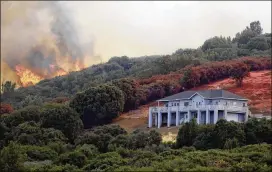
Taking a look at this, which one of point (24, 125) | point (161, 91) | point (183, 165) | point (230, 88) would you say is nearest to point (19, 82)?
point (161, 91)

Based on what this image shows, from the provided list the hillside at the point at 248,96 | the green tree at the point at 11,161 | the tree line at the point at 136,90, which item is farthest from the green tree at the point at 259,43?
the green tree at the point at 11,161

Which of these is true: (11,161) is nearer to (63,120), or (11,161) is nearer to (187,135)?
(187,135)

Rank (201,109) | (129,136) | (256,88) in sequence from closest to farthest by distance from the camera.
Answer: (129,136), (201,109), (256,88)

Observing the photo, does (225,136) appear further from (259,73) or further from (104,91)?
(259,73)

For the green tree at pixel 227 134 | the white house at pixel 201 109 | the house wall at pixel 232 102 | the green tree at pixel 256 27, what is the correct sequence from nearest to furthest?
the green tree at pixel 227 134 → the white house at pixel 201 109 → the house wall at pixel 232 102 → the green tree at pixel 256 27

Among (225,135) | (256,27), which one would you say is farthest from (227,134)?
(256,27)

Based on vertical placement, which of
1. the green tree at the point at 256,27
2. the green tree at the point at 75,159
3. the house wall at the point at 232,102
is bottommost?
the green tree at the point at 75,159

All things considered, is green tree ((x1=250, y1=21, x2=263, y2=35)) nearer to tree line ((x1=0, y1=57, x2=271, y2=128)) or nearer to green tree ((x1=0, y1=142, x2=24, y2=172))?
tree line ((x1=0, y1=57, x2=271, y2=128))

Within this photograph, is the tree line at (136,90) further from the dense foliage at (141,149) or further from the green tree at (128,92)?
the dense foliage at (141,149)
